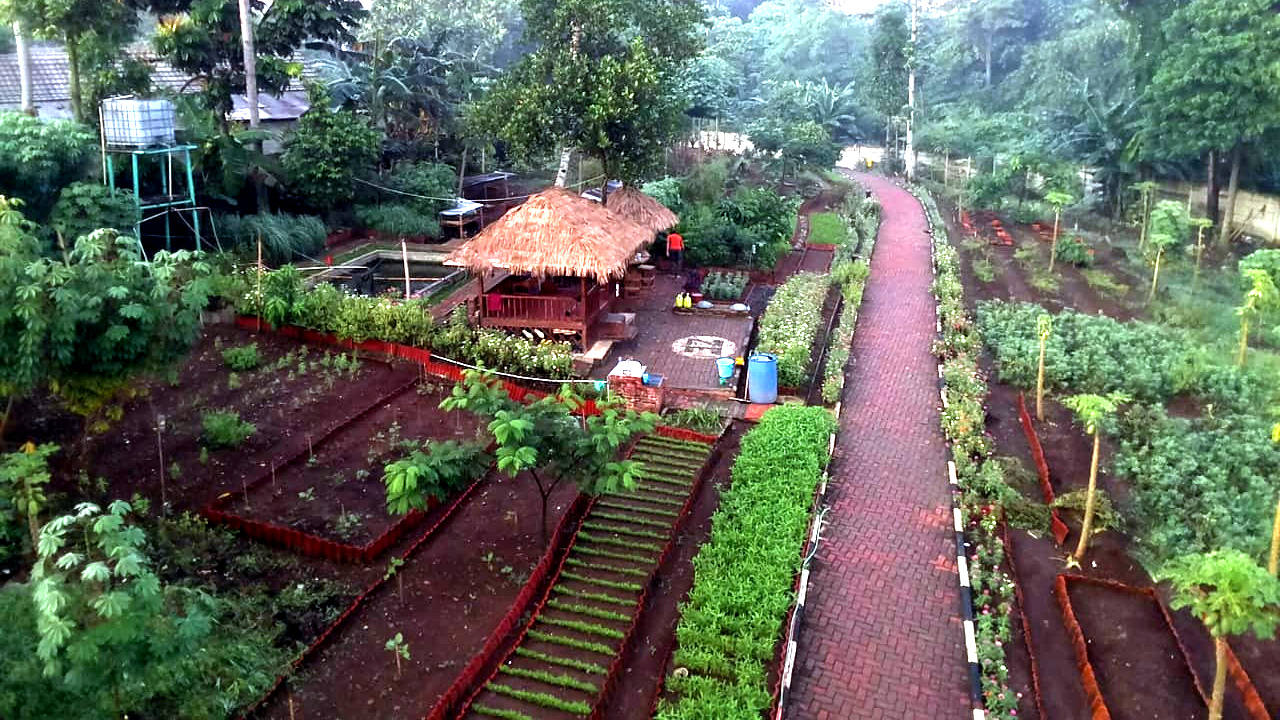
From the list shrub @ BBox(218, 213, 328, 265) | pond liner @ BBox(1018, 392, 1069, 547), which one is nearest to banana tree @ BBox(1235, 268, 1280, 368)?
pond liner @ BBox(1018, 392, 1069, 547)

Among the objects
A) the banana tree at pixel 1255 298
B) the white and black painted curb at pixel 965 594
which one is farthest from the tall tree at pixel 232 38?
the banana tree at pixel 1255 298

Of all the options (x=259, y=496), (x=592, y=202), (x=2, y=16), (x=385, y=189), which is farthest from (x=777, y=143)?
(x=259, y=496)

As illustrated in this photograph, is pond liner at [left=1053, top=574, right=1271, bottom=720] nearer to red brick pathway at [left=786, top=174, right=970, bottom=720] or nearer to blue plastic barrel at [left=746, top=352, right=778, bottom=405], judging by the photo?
red brick pathway at [left=786, top=174, right=970, bottom=720]

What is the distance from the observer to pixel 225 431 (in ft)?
47.5

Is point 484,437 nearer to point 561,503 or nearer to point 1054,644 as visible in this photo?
point 561,503

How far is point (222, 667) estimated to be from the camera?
922cm

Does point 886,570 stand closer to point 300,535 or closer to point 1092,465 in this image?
point 1092,465

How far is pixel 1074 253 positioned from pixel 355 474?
2157 centimetres

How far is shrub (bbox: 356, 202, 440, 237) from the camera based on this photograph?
93.4ft

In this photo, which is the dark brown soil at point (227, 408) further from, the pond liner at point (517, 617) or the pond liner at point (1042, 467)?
the pond liner at point (1042, 467)

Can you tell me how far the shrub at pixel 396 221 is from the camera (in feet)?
93.4

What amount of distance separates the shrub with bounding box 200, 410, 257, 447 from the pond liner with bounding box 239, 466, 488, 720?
3.93 meters

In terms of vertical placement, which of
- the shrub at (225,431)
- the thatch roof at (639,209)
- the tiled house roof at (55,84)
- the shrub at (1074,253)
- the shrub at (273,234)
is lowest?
the shrub at (225,431)

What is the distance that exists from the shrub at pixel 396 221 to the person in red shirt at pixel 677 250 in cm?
772
